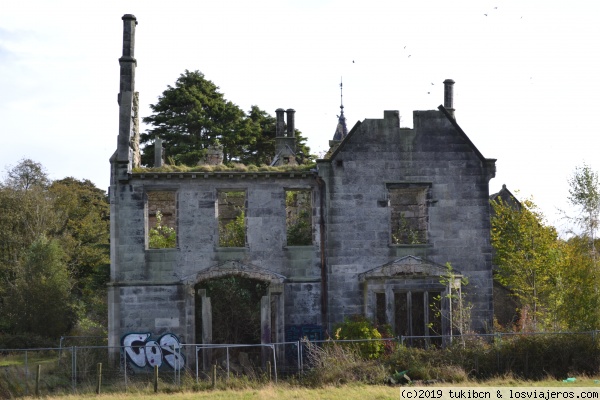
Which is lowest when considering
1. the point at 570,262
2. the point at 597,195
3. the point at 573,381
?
the point at 573,381

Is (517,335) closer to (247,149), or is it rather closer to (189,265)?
A: (189,265)

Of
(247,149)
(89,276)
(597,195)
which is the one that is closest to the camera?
(597,195)

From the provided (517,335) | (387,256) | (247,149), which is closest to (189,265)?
(387,256)

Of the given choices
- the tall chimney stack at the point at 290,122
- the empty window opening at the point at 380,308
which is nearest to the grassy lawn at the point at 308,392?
the empty window opening at the point at 380,308

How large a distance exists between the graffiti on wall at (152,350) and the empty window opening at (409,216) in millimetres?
8705

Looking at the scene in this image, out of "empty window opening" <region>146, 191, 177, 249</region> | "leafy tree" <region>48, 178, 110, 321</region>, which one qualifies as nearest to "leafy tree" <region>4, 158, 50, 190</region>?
"leafy tree" <region>48, 178, 110, 321</region>

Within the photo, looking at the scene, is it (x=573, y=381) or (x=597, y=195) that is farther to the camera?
(x=597, y=195)

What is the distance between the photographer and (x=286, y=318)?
27500 millimetres

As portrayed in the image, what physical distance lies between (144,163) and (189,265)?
3014cm

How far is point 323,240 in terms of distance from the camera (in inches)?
1093

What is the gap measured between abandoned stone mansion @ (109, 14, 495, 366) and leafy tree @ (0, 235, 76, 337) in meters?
20.3

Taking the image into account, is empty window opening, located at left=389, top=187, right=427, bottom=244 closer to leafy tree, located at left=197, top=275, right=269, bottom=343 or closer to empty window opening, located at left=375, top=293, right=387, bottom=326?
empty window opening, located at left=375, top=293, right=387, bottom=326

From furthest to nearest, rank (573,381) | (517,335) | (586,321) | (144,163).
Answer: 1. (144,163)
2. (586,321)
3. (517,335)
4. (573,381)

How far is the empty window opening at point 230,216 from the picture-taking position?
31406 mm
